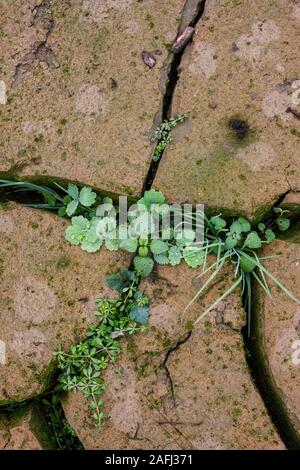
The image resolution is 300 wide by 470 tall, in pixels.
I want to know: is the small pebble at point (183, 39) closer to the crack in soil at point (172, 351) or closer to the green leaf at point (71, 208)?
the green leaf at point (71, 208)

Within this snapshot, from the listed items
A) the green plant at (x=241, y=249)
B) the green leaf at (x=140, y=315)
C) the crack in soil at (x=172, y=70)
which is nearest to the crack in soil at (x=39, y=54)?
the crack in soil at (x=172, y=70)

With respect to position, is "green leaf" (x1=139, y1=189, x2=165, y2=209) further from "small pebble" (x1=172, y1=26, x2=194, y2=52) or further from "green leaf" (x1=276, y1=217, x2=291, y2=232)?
"small pebble" (x1=172, y1=26, x2=194, y2=52)

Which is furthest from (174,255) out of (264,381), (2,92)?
(2,92)

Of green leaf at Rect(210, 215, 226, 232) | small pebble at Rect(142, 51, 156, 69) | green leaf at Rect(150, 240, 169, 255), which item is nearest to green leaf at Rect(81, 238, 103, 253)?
green leaf at Rect(150, 240, 169, 255)

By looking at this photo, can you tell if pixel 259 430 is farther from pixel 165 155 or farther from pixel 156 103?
pixel 156 103

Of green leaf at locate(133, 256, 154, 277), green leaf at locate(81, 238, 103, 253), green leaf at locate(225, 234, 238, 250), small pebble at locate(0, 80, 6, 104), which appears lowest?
green leaf at locate(133, 256, 154, 277)
